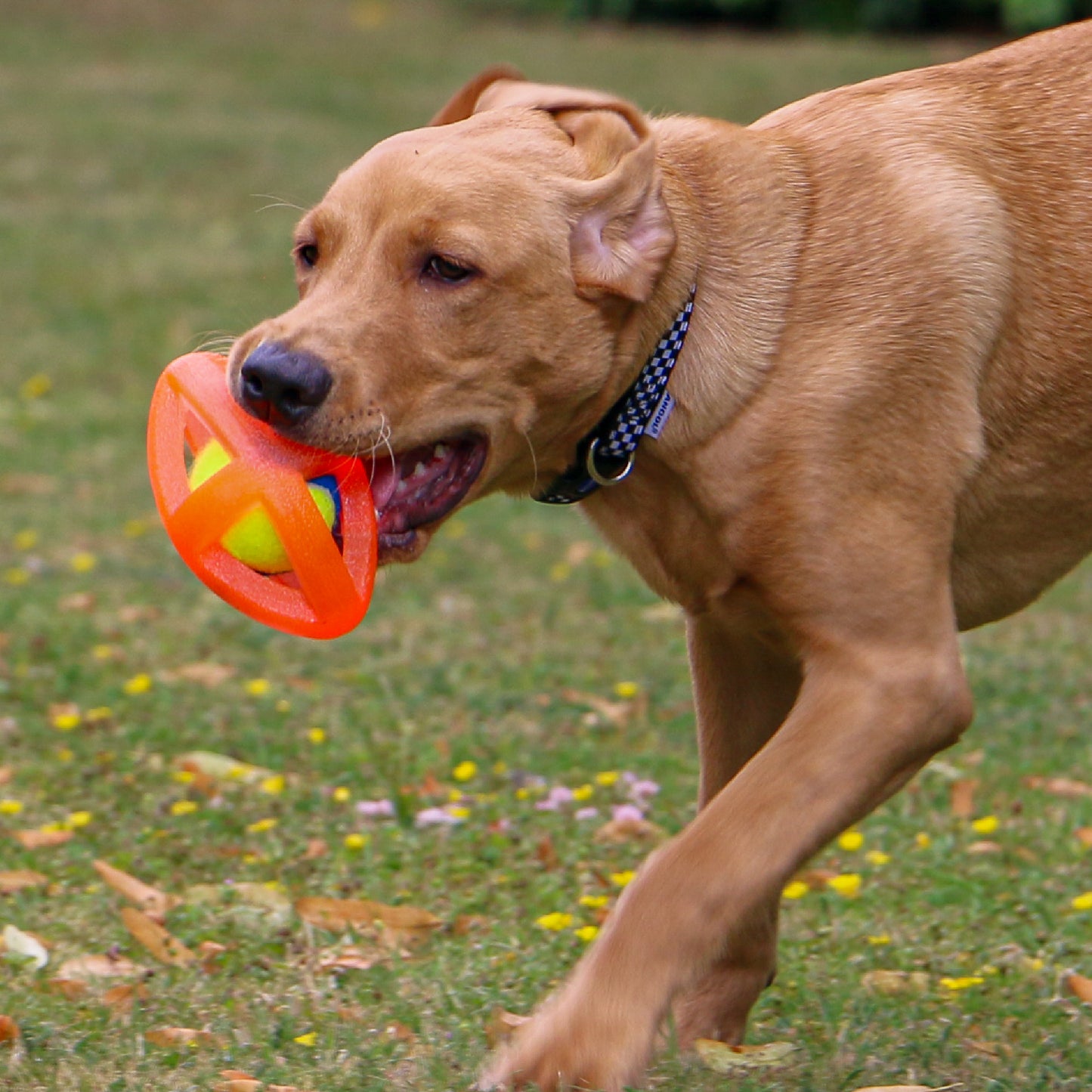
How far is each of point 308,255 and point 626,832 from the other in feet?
7.20

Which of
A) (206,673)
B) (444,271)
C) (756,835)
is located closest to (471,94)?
(444,271)

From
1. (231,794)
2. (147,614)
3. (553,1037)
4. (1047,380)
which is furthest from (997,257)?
(147,614)

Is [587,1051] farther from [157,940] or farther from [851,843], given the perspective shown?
[851,843]

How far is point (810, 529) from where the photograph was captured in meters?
3.50

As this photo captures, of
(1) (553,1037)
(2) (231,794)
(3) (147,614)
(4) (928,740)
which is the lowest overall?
(3) (147,614)

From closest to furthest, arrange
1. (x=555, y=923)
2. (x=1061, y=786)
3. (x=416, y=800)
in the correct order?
(x=555, y=923), (x=416, y=800), (x=1061, y=786)

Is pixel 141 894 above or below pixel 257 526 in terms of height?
below

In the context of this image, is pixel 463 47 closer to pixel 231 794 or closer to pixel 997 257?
pixel 231 794

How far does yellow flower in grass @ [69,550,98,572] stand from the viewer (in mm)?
7906

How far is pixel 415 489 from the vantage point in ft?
12.2

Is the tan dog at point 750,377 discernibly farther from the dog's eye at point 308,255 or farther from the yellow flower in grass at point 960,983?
the yellow flower in grass at point 960,983

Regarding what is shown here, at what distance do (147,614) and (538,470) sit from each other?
3.88 meters

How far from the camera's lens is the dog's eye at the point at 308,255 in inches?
147

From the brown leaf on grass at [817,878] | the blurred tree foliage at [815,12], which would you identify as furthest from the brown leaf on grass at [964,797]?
the blurred tree foliage at [815,12]
